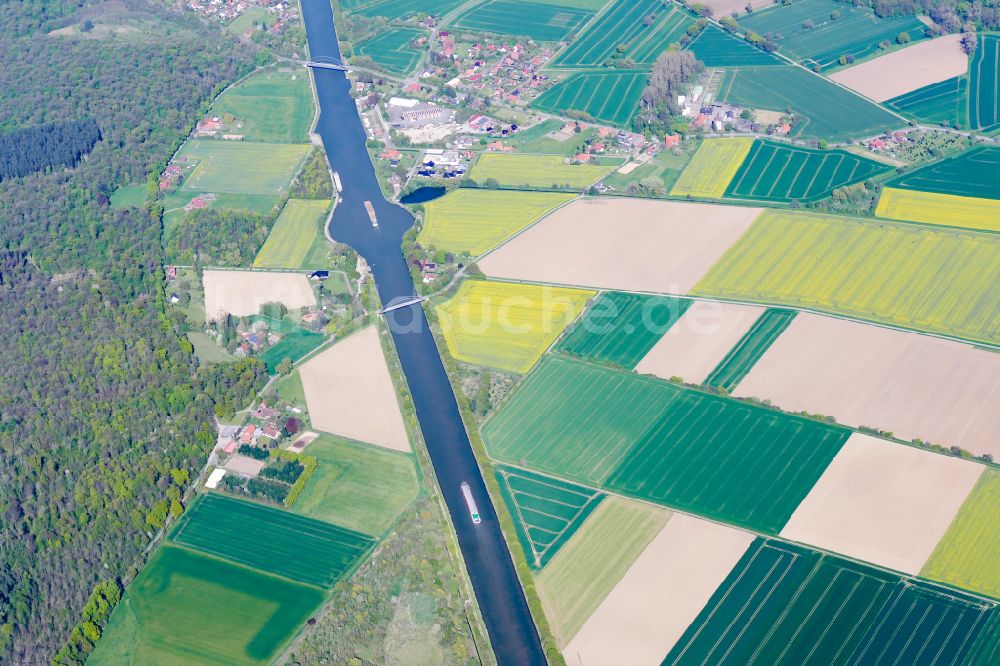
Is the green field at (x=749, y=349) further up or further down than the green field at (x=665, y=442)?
further up

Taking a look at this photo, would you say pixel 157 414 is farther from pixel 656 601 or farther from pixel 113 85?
pixel 113 85

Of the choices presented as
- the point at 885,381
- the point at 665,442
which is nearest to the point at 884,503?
the point at 885,381

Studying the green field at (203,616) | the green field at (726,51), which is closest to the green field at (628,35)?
the green field at (726,51)

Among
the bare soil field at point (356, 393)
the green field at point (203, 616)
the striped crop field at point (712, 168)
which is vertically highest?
the striped crop field at point (712, 168)

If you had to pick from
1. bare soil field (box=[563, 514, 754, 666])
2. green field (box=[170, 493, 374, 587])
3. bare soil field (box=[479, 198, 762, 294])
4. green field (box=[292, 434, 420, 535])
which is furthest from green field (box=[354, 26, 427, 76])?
bare soil field (box=[563, 514, 754, 666])

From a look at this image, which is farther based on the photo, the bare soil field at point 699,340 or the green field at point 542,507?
the bare soil field at point 699,340

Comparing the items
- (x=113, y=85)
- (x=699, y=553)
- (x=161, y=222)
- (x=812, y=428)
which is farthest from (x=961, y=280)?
(x=113, y=85)

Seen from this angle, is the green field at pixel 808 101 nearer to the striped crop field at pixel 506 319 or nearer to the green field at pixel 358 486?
the striped crop field at pixel 506 319
